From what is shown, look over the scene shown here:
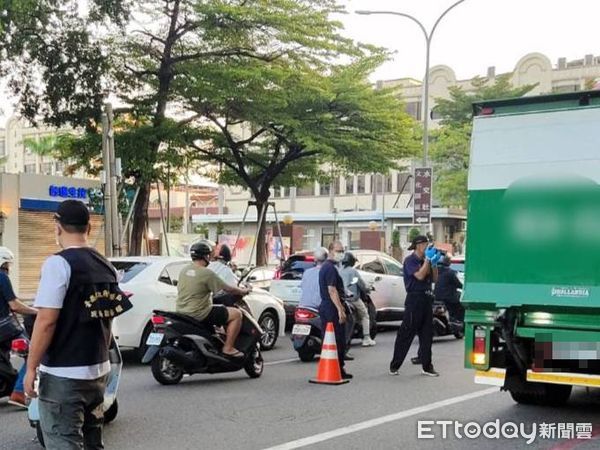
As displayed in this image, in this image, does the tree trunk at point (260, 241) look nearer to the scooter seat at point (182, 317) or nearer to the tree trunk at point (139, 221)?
the tree trunk at point (139, 221)

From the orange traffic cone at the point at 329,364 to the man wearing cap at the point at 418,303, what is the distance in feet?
3.27

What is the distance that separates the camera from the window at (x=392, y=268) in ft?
50.8

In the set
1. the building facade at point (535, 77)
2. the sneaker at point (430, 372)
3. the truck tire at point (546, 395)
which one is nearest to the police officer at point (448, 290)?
the sneaker at point (430, 372)

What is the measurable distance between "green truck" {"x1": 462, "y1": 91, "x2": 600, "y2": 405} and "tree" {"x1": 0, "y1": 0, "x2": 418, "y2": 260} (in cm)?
1290

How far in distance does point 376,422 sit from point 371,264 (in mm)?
8567

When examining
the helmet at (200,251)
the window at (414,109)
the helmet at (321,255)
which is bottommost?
the helmet at (321,255)

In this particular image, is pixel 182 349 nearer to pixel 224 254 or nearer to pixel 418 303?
pixel 224 254

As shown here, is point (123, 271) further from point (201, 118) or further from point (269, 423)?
point (201, 118)

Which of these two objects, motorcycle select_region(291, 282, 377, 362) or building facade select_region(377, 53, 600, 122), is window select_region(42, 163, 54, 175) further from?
motorcycle select_region(291, 282, 377, 362)

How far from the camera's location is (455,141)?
1538 inches

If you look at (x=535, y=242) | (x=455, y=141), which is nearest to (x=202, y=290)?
(x=535, y=242)

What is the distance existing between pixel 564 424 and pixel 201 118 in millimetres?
17596

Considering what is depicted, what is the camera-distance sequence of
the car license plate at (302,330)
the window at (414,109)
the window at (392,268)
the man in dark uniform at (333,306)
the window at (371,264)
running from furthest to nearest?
the window at (414,109) → the window at (392,268) → the window at (371,264) → the car license plate at (302,330) → the man in dark uniform at (333,306)

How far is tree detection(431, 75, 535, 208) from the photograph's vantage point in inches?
1548
